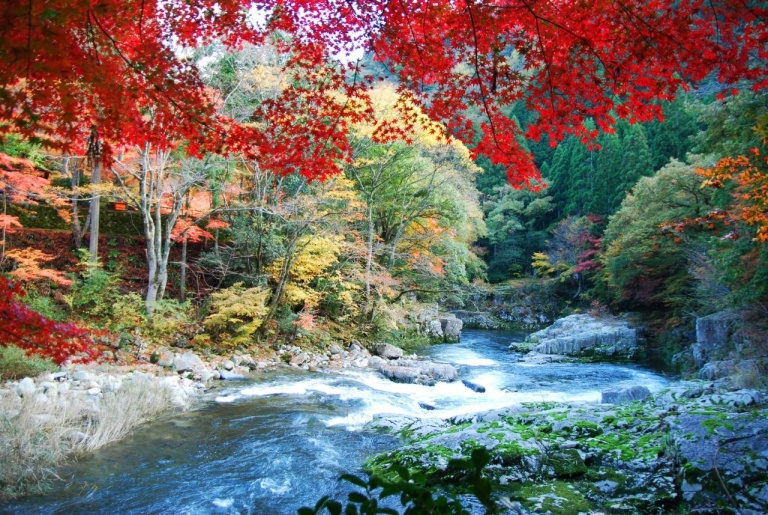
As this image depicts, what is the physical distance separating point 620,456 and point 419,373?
7.64 meters

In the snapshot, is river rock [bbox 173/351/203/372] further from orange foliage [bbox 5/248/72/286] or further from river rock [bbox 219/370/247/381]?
orange foliage [bbox 5/248/72/286]

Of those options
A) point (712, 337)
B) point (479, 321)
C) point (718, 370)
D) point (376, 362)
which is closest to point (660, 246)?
point (712, 337)

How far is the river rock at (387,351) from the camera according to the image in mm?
14898

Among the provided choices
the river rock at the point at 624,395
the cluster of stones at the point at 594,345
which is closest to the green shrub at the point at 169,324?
the river rock at the point at 624,395

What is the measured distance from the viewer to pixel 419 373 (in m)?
12.0

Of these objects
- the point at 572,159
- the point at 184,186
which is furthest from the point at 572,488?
the point at 572,159

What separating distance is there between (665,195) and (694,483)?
17.0 m

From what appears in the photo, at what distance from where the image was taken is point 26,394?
6652 mm

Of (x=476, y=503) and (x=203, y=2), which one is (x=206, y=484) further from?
(x=203, y=2)

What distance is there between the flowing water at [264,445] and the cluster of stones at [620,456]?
0.95 m

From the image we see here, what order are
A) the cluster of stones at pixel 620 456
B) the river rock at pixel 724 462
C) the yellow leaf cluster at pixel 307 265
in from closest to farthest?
the river rock at pixel 724 462 < the cluster of stones at pixel 620 456 < the yellow leaf cluster at pixel 307 265

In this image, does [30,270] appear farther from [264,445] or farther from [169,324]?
[264,445]

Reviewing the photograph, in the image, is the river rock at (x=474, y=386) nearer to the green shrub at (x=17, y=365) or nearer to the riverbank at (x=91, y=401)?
the riverbank at (x=91, y=401)

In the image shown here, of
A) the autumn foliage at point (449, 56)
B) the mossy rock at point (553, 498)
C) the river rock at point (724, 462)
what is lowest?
the mossy rock at point (553, 498)
